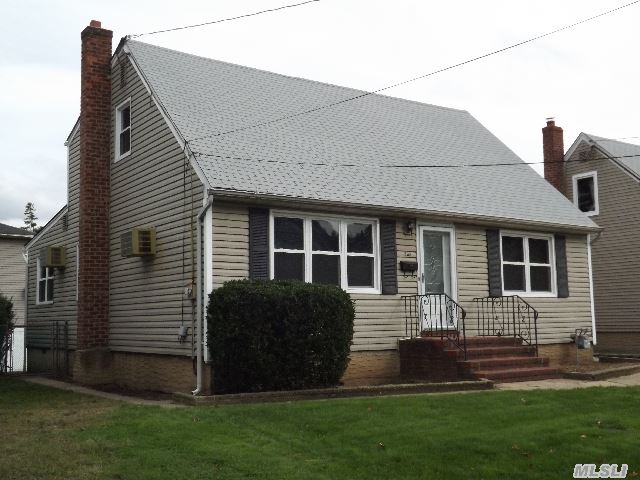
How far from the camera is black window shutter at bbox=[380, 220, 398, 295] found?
1373 centimetres

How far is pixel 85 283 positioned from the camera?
14.9 meters

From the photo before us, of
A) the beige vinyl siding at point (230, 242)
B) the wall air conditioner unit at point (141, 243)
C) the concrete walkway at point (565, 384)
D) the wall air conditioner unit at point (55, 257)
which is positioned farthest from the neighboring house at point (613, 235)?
the wall air conditioner unit at point (55, 257)

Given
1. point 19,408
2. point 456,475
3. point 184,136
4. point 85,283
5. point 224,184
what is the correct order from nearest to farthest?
point 456,475 → point 19,408 → point 224,184 → point 184,136 → point 85,283

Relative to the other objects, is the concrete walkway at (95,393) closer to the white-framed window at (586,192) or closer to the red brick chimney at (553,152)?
the red brick chimney at (553,152)

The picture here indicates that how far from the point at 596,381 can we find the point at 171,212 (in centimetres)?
808

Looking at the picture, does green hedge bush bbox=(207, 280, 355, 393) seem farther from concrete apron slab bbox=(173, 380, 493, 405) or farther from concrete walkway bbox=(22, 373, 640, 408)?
concrete walkway bbox=(22, 373, 640, 408)

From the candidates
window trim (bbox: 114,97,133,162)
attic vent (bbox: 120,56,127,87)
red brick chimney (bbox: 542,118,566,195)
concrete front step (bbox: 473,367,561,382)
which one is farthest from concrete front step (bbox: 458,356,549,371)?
red brick chimney (bbox: 542,118,566,195)

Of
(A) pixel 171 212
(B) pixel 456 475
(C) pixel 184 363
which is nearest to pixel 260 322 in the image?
(C) pixel 184 363

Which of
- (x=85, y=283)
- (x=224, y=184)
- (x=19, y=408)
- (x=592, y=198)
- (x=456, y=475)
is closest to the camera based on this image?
(x=456, y=475)

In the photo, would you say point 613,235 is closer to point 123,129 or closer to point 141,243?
point 123,129

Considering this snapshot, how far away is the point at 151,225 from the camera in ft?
44.9

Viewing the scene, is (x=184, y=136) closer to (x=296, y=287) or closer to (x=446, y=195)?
(x=296, y=287)

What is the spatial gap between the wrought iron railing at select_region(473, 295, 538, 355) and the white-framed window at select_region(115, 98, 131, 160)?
777 cm

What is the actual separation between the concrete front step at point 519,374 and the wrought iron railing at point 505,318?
4.37 ft
